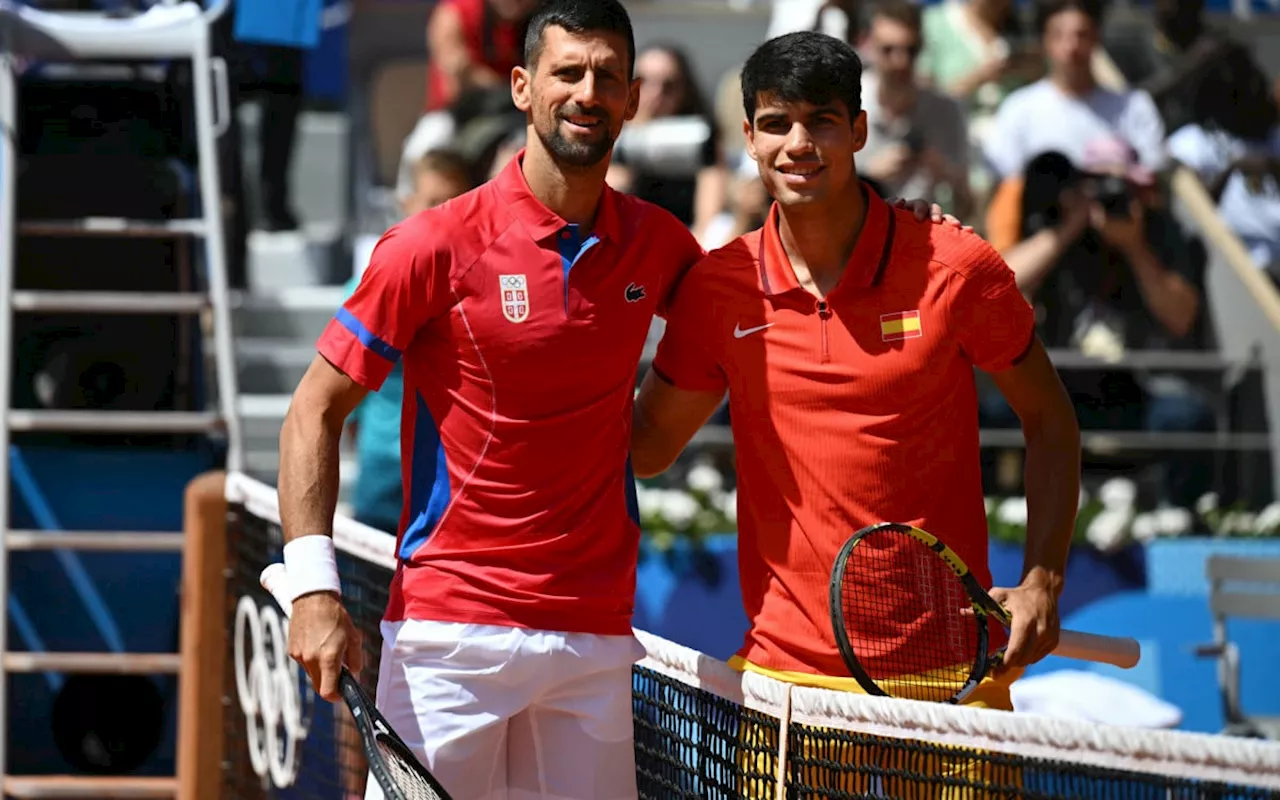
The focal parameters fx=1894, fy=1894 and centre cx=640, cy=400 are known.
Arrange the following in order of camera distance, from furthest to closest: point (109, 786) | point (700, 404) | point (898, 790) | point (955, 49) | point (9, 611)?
point (955, 49), point (9, 611), point (109, 786), point (700, 404), point (898, 790)

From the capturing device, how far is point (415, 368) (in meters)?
3.83

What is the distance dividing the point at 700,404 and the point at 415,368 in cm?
64

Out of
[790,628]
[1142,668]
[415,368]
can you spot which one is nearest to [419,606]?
[415,368]

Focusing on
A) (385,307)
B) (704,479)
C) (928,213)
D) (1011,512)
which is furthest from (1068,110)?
(385,307)

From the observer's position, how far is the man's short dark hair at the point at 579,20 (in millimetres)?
3730

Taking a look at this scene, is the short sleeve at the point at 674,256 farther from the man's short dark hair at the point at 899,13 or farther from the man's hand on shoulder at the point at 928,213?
the man's short dark hair at the point at 899,13

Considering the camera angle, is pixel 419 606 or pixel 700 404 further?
pixel 700 404

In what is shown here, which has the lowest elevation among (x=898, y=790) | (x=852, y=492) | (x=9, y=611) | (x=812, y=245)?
(x=9, y=611)

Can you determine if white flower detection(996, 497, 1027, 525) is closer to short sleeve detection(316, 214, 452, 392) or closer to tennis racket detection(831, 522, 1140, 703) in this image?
tennis racket detection(831, 522, 1140, 703)

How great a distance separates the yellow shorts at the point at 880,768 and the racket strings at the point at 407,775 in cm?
62

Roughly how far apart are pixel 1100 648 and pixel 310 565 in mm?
1475

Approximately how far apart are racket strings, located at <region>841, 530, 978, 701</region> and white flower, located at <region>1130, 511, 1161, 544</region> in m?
4.63

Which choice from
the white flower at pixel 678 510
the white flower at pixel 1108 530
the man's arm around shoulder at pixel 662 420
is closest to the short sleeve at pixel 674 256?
the man's arm around shoulder at pixel 662 420

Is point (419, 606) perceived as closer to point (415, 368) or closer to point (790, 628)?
point (415, 368)
